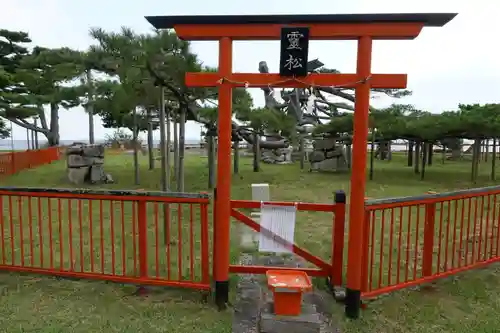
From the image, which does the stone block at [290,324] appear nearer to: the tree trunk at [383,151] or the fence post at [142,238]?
the fence post at [142,238]

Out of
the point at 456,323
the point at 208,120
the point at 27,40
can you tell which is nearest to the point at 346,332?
the point at 456,323

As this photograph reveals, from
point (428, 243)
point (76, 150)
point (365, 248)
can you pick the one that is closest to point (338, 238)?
point (365, 248)

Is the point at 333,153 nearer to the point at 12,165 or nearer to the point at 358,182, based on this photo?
the point at 12,165

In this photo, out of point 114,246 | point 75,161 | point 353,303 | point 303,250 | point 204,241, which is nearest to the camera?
point 353,303

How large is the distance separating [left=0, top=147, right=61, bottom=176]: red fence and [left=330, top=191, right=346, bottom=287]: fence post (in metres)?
14.8

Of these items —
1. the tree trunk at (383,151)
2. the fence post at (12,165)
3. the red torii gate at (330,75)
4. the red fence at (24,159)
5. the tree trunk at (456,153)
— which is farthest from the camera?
the tree trunk at (456,153)

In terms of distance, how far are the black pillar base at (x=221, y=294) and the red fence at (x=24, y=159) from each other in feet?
46.6

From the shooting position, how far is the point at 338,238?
389 centimetres

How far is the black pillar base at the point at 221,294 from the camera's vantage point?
3561 millimetres

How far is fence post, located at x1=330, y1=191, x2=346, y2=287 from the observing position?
382 cm

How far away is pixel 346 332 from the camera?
3.15m

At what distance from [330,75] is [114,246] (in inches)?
141

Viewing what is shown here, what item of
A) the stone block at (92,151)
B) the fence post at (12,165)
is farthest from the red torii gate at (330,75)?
the fence post at (12,165)

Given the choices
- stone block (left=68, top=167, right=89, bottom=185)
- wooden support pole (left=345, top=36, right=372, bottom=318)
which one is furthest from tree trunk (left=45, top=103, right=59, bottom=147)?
wooden support pole (left=345, top=36, right=372, bottom=318)
